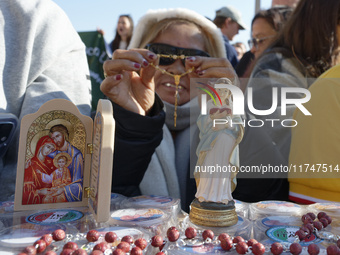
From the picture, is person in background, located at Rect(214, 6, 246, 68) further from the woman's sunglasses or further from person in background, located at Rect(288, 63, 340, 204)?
person in background, located at Rect(288, 63, 340, 204)

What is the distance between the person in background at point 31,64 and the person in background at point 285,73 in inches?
28.0

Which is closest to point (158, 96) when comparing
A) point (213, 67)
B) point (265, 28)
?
point (213, 67)

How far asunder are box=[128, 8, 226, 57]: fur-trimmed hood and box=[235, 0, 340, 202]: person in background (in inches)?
10.8

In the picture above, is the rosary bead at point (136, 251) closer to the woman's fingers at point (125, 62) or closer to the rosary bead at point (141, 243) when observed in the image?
the rosary bead at point (141, 243)

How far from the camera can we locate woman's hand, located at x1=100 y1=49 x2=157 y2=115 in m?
1.00

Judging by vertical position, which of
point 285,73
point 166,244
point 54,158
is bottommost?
point 166,244

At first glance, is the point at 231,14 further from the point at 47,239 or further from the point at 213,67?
the point at 47,239

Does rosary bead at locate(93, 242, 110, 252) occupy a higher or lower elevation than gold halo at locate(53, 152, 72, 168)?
lower

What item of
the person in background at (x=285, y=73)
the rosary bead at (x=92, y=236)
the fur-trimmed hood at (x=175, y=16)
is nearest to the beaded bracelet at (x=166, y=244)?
the rosary bead at (x=92, y=236)

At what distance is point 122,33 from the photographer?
115 inches

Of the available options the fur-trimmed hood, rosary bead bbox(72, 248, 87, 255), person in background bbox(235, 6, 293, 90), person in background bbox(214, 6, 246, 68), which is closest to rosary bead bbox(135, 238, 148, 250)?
rosary bead bbox(72, 248, 87, 255)

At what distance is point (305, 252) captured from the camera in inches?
23.9

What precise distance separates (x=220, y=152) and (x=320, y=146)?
0.46 meters

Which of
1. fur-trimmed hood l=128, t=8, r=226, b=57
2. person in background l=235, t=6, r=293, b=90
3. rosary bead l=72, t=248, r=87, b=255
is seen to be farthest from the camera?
person in background l=235, t=6, r=293, b=90
